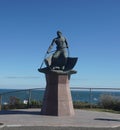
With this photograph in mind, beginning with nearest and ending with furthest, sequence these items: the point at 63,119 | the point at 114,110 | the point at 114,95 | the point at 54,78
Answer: the point at 63,119 → the point at 54,78 → the point at 114,110 → the point at 114,95

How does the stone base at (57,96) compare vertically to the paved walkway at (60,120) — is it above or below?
above

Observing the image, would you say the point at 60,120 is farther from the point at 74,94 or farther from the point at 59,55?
the point at 74,94

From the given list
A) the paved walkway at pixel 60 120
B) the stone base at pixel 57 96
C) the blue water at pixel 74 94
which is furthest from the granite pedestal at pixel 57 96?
the blue water at pixel 74 94

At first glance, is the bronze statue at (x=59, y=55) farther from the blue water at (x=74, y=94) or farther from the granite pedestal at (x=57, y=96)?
the blue water at (x=74, y=94)

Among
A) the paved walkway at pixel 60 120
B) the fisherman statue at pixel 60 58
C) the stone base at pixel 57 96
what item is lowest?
the paved walkway at pixel 60 120

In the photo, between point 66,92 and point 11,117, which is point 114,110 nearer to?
point 66,92

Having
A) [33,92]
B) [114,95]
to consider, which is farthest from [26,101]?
[114,95]

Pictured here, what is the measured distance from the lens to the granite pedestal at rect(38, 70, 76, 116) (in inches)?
701

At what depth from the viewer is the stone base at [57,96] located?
17812 millimetres

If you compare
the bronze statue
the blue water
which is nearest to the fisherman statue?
the bronze statue

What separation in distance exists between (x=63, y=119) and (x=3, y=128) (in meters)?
3.28

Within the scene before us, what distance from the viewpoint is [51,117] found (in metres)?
17.0

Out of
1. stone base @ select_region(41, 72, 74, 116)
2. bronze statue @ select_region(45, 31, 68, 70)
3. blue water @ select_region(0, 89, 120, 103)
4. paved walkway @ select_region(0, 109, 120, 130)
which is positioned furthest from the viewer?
blue water @ select_region(0, 89, 120, 103)

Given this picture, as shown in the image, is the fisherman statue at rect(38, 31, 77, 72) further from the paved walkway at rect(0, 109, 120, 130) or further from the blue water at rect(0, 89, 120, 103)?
the blue water at rect(0, 89, 120, 103)
